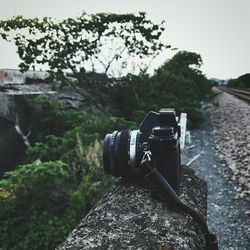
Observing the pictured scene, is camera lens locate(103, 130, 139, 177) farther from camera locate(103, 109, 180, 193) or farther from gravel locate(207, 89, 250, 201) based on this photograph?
gravel locate(207, 89, 250, 201)

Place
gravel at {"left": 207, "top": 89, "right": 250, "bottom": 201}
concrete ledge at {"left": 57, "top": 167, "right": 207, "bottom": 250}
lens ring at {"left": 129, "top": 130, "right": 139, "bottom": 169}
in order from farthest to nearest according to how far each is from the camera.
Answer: gravel at {"left": 207, "top": 89, "right": 250, "bottom": 201} < lens ring at {"left": 129, "top": 130, "right": 139, "bottom": 169} < concrete ledge at {"left": 57, "top": 167, "right": 207, "bottom": 250}

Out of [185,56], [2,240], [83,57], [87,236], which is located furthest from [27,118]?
[185,56]

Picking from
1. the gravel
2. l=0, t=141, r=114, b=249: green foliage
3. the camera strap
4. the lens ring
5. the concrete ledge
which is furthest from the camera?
the gravel

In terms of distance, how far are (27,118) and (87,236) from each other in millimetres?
8434

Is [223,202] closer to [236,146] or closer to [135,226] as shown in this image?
[236,146]

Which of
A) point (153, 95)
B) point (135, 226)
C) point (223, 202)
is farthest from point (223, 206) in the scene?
point (153, 95)

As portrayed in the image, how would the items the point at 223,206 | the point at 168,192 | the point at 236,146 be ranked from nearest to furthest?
the point at 168,192, the point at 223,206, the point at 236,146

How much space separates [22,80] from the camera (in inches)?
696

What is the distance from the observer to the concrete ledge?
4.15 ft

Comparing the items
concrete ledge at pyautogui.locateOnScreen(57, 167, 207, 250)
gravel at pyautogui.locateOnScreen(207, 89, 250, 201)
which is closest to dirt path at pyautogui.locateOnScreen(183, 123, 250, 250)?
gravel at pyautogui.locateOnScreen(207, 89, 250, 201)

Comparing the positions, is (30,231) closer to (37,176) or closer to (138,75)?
(37,176)

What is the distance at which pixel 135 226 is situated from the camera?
138 cm

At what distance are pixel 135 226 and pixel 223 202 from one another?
4220 millimetres

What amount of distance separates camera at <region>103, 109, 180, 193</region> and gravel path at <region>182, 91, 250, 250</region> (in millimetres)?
2744
